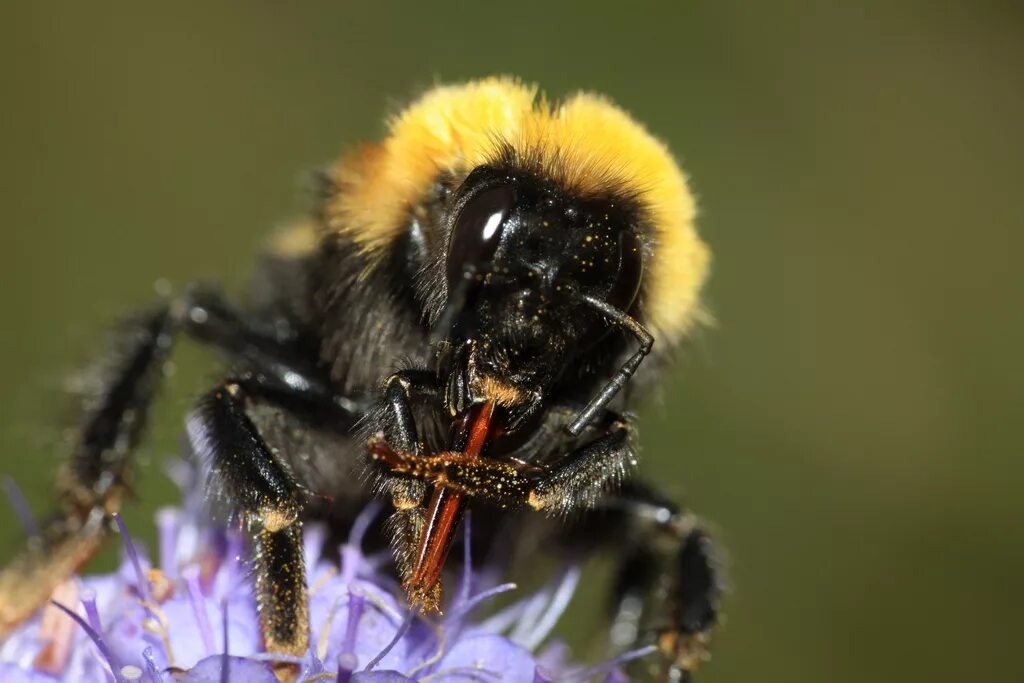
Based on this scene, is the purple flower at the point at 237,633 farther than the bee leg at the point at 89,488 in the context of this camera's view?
No

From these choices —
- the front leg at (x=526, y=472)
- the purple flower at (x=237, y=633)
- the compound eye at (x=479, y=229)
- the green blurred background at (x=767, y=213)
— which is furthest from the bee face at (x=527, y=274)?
the green blurred background at (x=767, y=213)

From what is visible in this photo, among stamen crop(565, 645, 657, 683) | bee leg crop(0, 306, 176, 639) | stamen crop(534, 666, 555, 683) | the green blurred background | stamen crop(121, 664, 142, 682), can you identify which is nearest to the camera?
stamen crop(121, 664, 142, 682)

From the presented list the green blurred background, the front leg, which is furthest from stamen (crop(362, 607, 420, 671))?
the green blurred background

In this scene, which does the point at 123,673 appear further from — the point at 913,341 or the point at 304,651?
the point at 913,341

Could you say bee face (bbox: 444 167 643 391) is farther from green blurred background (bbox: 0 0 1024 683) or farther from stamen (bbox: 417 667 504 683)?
green blurred background (bbox: 0 0 1024 683)

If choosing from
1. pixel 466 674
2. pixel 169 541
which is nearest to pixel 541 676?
pixel 466 674

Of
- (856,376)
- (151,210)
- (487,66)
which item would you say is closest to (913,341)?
(856,376)

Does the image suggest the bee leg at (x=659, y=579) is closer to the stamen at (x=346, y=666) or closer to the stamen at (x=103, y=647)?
the stamen at (x=346, y=666)
